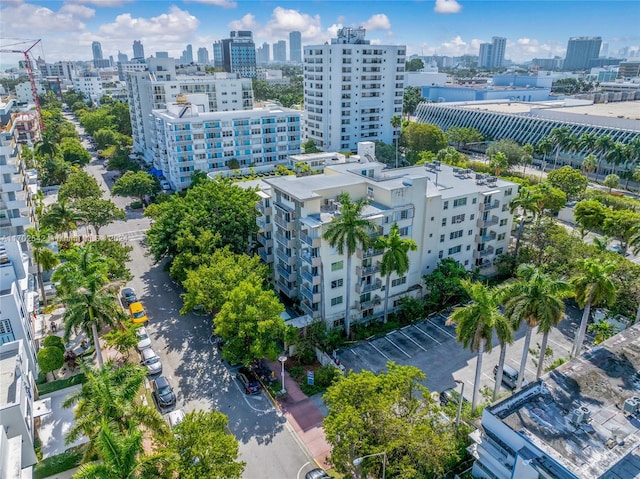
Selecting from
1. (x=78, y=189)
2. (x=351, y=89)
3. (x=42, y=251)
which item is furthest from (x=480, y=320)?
(x=351, y=89)

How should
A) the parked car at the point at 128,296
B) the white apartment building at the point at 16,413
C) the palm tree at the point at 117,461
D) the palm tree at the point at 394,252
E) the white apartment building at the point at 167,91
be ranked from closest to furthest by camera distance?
the palm tree at the point at 117,461 → the white apartment building at the point at 16,413 → the palm tree at the point at 394,252 → the parked car at the point at 128,296 → the white apartment building at the point at 167,91

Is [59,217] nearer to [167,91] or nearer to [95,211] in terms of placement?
[95,211]

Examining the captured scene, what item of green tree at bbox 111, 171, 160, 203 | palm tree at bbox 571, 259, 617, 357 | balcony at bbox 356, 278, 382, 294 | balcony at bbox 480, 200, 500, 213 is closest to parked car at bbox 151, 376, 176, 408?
balcony at bbox 356, 278, 382, 294

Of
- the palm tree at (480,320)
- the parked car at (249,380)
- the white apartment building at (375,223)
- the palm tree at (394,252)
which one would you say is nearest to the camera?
the palm tree at (480,320)

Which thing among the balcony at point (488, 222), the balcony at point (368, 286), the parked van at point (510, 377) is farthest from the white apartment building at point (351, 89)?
the parked van at point (510, 377)

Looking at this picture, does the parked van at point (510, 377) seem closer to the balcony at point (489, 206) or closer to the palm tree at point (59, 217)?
the balcony at point (489, 206)

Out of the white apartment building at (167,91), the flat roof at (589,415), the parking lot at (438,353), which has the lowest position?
the parking lot at (438,353)
